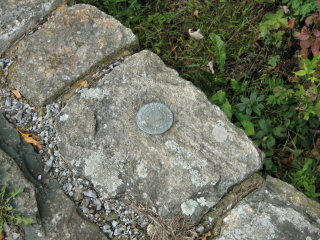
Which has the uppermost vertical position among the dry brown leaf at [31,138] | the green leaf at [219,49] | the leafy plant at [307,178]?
the dry brown leaf at [31,138]

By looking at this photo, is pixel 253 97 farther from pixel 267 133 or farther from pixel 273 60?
pixel 273 60

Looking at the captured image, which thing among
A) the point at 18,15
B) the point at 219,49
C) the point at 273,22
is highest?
→ the point at 18,15

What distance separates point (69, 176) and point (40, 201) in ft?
0.78

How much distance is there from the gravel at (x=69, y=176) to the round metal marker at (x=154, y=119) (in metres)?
0.47

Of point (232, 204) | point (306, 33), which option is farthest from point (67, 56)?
point (306, 33)

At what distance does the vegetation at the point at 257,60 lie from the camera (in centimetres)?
263

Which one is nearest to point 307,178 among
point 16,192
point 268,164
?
point 268,164

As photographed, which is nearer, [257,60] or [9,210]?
[9,210]

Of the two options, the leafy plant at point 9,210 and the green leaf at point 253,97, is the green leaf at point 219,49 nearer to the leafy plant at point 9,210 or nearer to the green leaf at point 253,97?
the green leaf at point 253,97

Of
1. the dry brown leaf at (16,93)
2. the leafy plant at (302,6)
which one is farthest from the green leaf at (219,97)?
the dry brown leaf at (16,93)

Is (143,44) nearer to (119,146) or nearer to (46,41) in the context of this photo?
(46,41)

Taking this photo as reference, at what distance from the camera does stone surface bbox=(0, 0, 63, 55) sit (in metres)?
2.74

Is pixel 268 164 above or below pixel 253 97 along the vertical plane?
below

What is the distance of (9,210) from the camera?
2.10m
